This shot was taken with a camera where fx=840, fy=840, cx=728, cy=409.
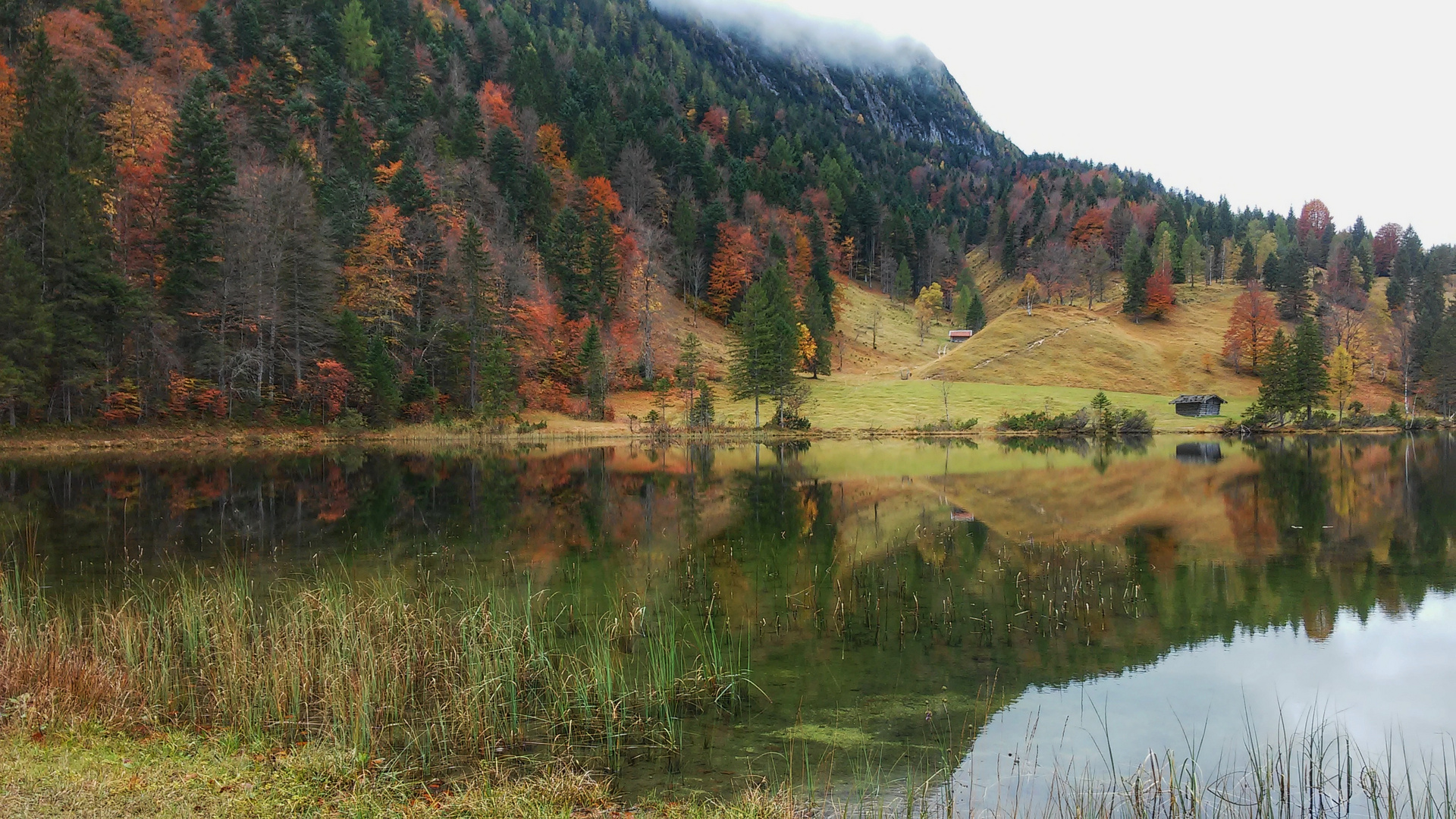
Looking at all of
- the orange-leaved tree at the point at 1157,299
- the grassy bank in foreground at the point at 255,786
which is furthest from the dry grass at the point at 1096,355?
the grassy bank in foreground at the point at 255,786

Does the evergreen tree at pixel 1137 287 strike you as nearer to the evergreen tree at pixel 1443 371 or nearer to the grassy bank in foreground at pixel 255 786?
the evergreen tree at pixel 1443 371

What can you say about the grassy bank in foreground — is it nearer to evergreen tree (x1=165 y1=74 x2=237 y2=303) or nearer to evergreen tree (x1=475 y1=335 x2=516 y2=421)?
evergreen tree (x1=165 y1=74 x2=237 y2=303)

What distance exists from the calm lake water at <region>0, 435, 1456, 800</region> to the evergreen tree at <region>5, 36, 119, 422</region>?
8.65 metres

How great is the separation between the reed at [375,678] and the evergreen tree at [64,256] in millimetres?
43367

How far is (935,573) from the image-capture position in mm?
18625

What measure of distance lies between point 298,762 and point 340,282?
212 feet

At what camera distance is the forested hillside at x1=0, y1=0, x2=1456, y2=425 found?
5209cm

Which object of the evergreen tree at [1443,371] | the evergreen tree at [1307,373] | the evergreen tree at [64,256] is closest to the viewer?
the evergreen tree at [64,256]

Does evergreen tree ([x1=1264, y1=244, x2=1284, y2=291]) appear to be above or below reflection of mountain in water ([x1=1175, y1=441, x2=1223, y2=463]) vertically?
above

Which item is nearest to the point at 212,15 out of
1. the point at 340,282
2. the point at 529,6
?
the point at 340,282

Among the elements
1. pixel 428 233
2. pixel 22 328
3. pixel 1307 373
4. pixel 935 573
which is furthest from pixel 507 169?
pixel 935 573

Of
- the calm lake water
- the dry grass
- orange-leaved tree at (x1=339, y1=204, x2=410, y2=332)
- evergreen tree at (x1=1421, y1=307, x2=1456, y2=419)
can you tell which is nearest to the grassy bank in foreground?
the calm lake water

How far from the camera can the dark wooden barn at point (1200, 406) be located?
79.3 meters

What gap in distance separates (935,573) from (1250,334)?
9546 cm
